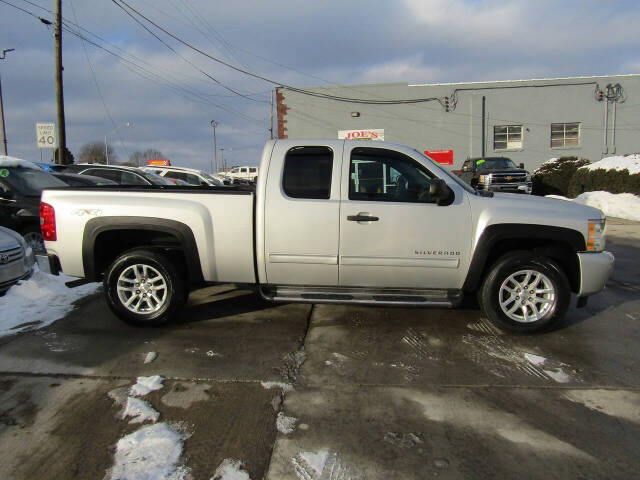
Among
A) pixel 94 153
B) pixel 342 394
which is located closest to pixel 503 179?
pixel 342 394

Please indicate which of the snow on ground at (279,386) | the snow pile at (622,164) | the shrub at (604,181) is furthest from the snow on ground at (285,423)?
the snow pile at (622,164)

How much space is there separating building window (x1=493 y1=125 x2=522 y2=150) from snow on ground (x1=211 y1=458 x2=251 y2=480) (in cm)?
2953

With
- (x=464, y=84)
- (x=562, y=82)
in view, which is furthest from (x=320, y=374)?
(x=562, y=82)

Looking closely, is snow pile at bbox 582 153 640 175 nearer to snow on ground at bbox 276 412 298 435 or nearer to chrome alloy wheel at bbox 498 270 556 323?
chrome alloy wheel at bbox 498 270 556 323

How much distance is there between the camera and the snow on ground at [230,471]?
7.91 feet

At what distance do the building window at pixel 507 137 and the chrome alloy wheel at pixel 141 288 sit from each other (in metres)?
28.0

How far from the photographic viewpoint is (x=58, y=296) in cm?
579

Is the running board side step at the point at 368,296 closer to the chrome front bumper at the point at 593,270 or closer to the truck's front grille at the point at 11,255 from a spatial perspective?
the chrome front bumper at the point at 593,270

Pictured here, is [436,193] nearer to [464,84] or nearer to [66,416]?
[66,416]

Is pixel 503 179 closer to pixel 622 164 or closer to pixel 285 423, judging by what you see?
pixel 622 164

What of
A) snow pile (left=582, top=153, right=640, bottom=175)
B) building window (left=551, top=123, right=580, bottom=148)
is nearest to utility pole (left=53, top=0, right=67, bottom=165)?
snow pile (left=582, top=153, right=640, bottom=175)

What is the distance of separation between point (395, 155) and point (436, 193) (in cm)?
65

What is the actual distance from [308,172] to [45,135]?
47.0 feet

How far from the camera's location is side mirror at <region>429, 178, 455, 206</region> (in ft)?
13.8
